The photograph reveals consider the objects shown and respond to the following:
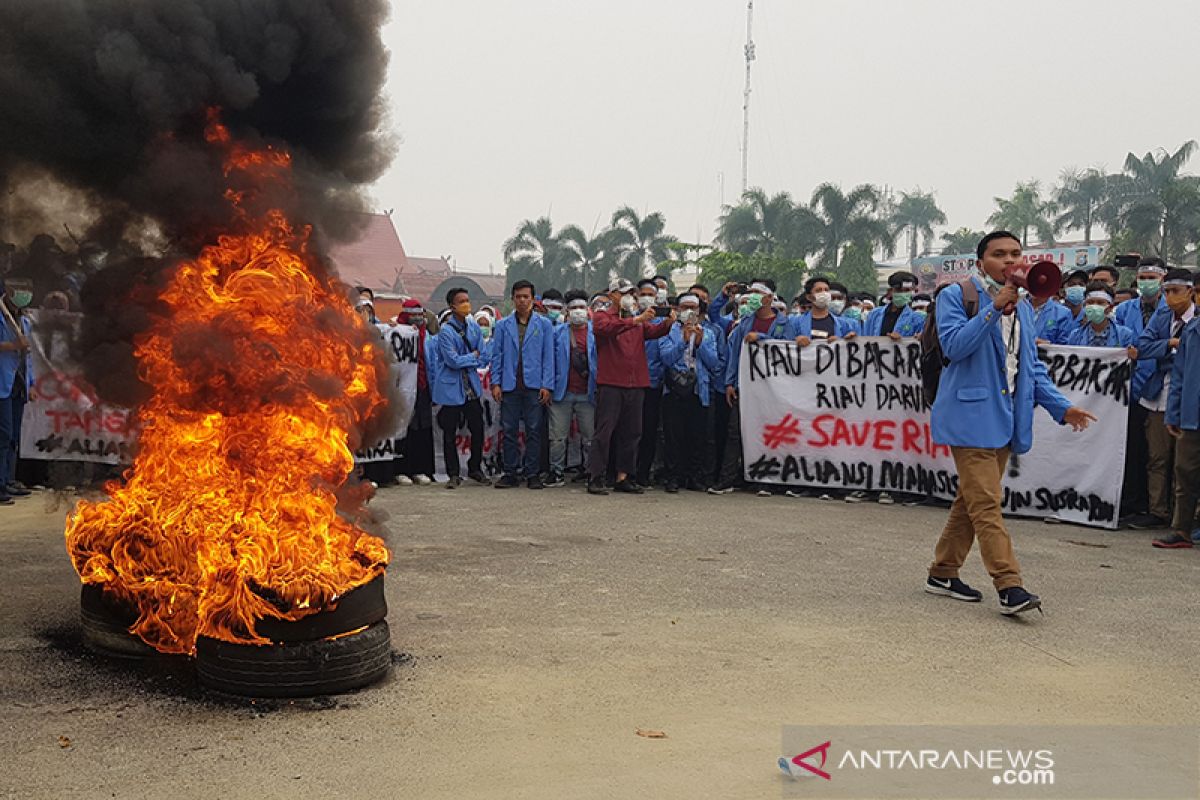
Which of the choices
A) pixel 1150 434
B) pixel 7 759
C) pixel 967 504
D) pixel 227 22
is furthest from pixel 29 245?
pixel 1150 434

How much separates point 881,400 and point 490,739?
8014mm

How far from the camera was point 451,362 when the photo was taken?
37.8 feet

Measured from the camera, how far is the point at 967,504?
20.4 feet

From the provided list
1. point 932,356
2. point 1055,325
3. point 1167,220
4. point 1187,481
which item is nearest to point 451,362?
point 932,356

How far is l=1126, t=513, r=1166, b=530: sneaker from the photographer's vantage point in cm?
968

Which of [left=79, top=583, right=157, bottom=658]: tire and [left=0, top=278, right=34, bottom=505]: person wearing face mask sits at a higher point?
[left=0, top=278, right=34, bottom=505]: person wearing face mask

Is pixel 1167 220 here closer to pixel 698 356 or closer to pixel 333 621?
pixel 698 356

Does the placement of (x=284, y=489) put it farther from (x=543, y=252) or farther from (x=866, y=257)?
(x=543, y=252)

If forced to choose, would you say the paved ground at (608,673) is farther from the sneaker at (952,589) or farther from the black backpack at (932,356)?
the black backpack at (932,356)

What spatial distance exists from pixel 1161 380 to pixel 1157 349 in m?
0.32

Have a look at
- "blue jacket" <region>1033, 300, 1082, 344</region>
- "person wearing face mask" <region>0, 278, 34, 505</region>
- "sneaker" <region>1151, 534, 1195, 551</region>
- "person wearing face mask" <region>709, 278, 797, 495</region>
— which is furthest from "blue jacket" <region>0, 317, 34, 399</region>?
"sneaker" <region>1151, 534, 1195, 551</region>

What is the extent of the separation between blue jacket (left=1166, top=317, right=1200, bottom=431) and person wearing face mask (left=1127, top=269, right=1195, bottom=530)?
1.25 ft

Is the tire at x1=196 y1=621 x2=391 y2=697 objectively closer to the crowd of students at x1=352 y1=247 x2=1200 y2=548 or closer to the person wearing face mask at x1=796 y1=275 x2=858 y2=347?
the crowd of students at x1=352 y1=247 x2=1200 y2=548

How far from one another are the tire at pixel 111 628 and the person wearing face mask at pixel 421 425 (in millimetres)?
6564
